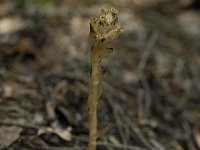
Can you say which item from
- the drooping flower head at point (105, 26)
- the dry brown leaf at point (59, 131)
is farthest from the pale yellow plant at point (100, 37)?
the dry brown leaf at point (59, 131)

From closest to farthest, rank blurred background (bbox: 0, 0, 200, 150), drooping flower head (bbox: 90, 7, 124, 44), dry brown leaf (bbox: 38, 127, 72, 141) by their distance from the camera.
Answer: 1. drooping flower head (bbox: 90, 7, 124, 44)
2. dry brown leaf (bbox: 38, 127, 72, 141)
3. blurred background (bbox: 0, 0, 200, 150)

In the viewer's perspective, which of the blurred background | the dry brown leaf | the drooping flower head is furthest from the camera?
the blurred background

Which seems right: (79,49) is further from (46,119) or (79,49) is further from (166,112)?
(46,119)

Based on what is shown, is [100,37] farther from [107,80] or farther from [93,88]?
[107,80]

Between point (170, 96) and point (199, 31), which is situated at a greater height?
point (199, 31)

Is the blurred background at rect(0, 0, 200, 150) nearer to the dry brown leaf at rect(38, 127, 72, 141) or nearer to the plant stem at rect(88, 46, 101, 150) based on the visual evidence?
the dry brown leaf at rect(38, 127, 72, 141)

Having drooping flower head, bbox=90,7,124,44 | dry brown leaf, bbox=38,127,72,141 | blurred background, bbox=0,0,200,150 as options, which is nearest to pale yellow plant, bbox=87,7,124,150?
drooping flower head, bbox=90,7,124,44

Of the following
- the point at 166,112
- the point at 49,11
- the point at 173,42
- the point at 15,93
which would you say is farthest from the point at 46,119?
the point at 173,42
